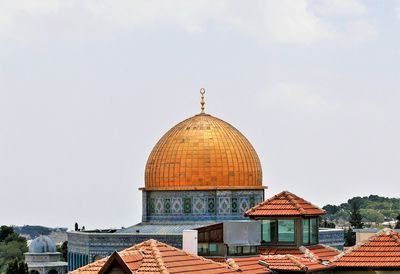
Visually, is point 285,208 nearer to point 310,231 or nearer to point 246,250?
point 310,231

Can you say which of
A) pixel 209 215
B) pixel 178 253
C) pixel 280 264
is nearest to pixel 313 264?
pixel 280 264

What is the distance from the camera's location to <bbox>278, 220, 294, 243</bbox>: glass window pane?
4547 centimetres

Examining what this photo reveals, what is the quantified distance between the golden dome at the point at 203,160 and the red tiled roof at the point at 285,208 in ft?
60.8

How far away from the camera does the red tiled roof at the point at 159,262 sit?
34656mm

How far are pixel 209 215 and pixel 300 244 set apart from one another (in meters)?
19.9

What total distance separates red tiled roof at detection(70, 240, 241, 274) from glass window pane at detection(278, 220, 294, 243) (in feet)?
24.3

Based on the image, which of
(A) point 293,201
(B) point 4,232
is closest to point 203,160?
(A) point 293,201

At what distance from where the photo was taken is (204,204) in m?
65.1

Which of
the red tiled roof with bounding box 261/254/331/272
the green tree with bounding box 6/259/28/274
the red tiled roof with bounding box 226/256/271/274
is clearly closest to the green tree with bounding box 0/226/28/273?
the green tree with bounding box 6/259/28/274

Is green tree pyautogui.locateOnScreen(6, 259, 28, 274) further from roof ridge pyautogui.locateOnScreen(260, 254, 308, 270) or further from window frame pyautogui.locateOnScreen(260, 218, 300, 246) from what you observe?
roof ridge pyautogui.locateOnScreen(260, 254, 308, 270)

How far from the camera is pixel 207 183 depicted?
65500 mm

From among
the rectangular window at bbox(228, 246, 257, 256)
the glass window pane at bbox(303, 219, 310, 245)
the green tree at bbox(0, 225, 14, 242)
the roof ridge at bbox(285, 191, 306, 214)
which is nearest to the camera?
the rectangular window at bbox(228, 246, 257, 256)

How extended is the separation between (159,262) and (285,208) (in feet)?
38.7

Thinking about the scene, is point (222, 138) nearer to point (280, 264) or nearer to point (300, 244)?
point (300, 244)
